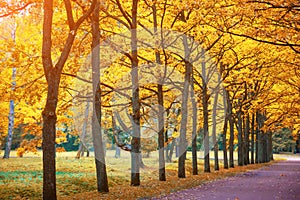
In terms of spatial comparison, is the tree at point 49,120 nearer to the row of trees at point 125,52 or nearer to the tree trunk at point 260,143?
the row of trees at point 125,52

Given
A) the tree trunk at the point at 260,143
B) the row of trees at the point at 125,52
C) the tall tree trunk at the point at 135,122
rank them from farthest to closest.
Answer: the tree trunk at the point at 260,143
the tall tree trunk at the point at 135,122
the row of trees at the point at 125,52

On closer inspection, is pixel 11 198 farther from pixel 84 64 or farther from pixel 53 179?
pixel 84 64

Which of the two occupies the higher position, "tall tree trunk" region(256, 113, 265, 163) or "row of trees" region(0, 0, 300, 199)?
"row of trees" region(0, 0, 300, 199)

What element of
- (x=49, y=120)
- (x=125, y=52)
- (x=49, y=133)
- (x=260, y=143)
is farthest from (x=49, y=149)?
(x=260, y=143)

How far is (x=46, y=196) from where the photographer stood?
1108 cm

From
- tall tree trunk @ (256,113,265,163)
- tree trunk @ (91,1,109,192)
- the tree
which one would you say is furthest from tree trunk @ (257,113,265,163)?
the tree

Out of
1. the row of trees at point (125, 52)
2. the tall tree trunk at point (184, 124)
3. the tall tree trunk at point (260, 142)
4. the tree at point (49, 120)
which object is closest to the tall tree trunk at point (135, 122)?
the row of trees at point (125, 52)

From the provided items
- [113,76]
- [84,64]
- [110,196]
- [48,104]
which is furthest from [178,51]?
[48,104]

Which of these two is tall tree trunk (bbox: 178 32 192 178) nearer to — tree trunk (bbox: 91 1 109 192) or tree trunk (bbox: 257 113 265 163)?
tree trunk (bbox: 91 1 109 192)

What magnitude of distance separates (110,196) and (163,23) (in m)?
12.1

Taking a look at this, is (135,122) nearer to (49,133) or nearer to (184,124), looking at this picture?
(184,124)

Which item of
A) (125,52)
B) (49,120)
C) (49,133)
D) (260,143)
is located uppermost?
(125,52)

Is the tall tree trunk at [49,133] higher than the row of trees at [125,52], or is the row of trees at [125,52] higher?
the row of trees at [125,52]

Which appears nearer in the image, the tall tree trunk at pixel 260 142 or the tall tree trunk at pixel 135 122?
the tall tree trunk at pixel 135 122
